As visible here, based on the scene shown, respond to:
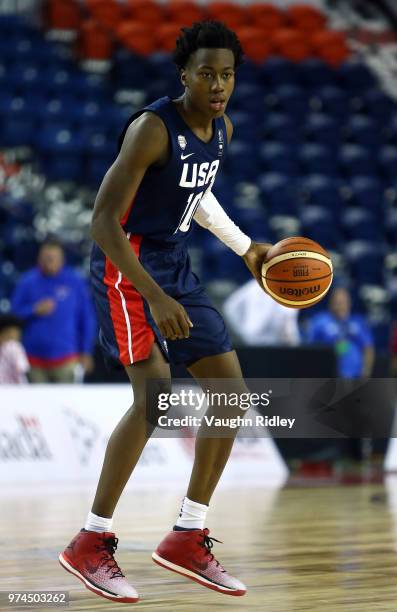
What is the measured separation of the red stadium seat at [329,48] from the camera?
18.0 m

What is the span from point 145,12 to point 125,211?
14108mm

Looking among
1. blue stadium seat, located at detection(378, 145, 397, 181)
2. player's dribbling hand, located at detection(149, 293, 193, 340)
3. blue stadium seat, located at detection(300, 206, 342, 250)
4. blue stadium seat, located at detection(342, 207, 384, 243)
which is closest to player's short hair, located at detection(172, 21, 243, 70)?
player's dribbling hand, located at detection(149, 293, 193, 340)

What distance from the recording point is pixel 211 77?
3.82 metres

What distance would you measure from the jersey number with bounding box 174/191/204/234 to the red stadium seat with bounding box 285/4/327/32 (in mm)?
15092

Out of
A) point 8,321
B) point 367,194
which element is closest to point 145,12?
point 367,194

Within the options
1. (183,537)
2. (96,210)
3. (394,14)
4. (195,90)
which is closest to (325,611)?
(183,537)

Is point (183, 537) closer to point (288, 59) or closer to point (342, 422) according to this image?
point (342, 422)

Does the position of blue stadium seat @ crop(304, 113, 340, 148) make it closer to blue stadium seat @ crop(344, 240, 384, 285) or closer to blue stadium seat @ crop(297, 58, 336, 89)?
blue stadium seat @ crop(297, 58, 336, 89)

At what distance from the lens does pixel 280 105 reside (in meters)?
16.8

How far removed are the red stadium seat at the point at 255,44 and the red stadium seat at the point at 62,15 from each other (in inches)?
94.8

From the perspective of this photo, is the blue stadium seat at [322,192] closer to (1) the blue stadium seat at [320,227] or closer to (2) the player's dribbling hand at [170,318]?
(1) the blue stadium seat at [320,227]

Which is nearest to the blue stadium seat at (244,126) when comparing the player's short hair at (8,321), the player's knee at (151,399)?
the player's short hair at (8,321)

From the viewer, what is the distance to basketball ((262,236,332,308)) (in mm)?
4234

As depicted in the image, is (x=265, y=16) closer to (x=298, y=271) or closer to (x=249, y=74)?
(x=249, y=74)
